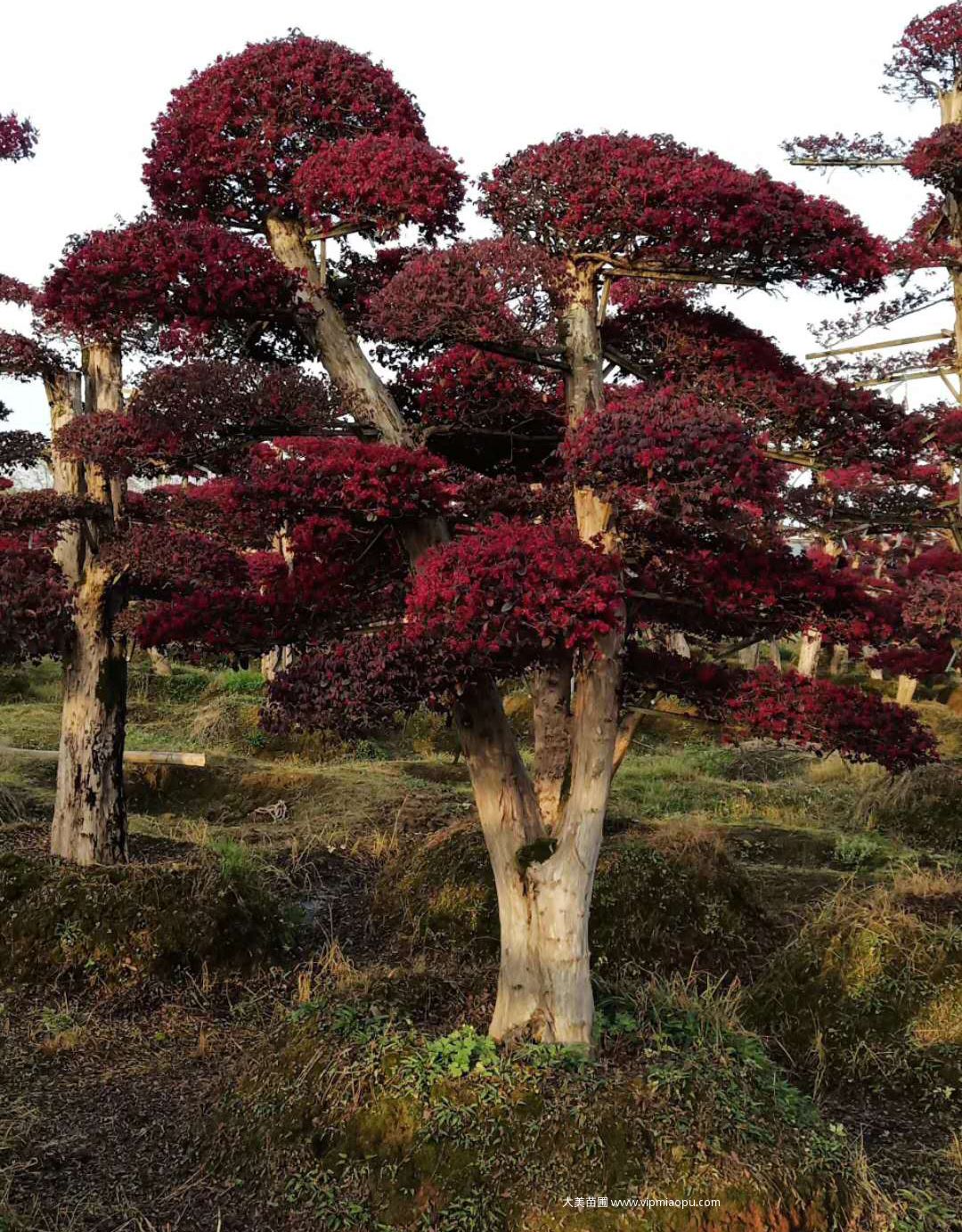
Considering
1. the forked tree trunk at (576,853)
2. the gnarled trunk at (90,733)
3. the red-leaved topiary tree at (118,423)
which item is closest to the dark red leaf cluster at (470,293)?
the forked tree trunk at (576,853)

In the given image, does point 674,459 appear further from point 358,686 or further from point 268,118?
point 268,118

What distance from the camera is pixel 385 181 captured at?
608 cm

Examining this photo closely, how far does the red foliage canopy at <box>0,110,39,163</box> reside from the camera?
9.12 metres

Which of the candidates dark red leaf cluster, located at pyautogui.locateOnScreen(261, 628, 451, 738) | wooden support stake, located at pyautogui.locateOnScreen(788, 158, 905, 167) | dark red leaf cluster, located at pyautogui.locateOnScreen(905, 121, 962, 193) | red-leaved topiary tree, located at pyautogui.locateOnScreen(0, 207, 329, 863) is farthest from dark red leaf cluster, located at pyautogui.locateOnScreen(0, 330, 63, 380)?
dark red leaf cluster, located at pyautogui.locateOnScreen(905, 121, 962, 193)

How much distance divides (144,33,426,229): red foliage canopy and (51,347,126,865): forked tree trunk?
2873 mm

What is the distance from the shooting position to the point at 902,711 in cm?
638

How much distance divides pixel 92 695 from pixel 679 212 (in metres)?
6.22

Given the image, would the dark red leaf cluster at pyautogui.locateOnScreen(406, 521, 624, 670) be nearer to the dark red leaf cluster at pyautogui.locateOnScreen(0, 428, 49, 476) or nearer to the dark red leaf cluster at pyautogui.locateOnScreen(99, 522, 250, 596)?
the dark red leaf cluster at pyautogui.locateOnScreen(99, 522, 250, 596)

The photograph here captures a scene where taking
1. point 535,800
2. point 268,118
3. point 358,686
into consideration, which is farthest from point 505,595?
point 268,118

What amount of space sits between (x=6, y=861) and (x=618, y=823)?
548cm

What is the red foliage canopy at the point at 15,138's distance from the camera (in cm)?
912

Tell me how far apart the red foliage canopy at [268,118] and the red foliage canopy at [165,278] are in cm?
57

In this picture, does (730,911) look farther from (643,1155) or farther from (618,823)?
(643,1155)

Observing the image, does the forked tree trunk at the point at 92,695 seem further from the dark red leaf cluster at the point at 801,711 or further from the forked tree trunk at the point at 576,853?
the dark red leaf cluster at the point at 801,711
